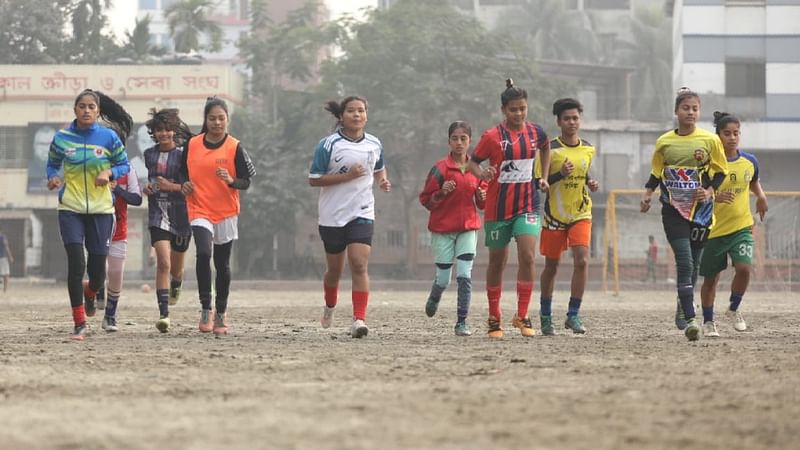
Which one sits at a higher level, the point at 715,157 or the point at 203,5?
the point at 203,5

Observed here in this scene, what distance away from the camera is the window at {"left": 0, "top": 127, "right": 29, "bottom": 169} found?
53.8m

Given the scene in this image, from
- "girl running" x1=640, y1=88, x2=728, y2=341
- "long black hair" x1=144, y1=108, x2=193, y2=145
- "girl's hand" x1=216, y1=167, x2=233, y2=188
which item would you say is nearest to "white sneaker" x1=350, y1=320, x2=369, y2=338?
"girl's hand" x1=216, y1=167, x2=233, y2=188

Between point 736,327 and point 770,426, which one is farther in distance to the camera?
point 736,327

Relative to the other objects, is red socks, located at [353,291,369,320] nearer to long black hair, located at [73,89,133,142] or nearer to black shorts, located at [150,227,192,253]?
black shorts, located at [150,227,192,253]

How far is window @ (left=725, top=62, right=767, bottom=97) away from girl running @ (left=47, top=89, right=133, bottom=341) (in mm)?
46504

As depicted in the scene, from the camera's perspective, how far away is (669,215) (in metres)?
12.0

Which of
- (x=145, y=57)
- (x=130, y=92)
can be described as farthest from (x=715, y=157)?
(x=145, y=57)

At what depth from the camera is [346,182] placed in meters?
12.1

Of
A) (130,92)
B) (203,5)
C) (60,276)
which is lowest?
(60,276)

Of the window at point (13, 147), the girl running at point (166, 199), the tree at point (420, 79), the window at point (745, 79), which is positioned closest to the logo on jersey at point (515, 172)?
the girl running at point (166, 199)

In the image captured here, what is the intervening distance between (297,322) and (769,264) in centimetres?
1928

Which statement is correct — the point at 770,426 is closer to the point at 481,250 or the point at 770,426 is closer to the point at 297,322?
the point at 297,322

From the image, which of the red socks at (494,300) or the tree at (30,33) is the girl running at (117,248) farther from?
the tree at (30,33)

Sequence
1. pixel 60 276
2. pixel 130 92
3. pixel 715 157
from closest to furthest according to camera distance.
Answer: pixel 715 157 → pixel 60 276 → pixel 130 92
